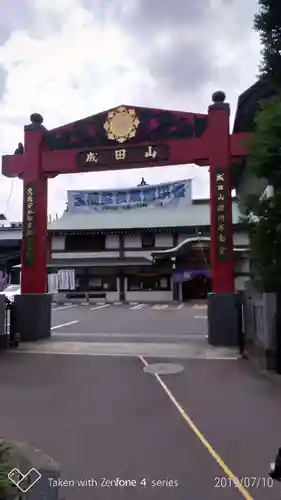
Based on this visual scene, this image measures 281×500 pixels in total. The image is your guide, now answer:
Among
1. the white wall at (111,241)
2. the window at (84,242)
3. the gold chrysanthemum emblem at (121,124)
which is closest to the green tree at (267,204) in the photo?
the gold chrysanthemum emblem at (121,124)

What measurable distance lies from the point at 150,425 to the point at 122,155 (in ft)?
28.9

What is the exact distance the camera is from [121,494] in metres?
3.76

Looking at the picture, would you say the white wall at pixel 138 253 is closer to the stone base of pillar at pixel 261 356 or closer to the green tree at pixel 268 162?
the stone base of pillar at pixel 261 356

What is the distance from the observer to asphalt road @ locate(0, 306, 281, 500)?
3971 mm

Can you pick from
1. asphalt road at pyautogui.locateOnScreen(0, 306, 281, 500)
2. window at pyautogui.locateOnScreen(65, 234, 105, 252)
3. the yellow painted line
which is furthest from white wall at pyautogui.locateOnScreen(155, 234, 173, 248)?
the yellow painted line

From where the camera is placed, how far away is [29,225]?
13031 mm

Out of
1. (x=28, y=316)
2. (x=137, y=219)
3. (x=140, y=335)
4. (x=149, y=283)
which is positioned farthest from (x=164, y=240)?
(x=28, y=316)

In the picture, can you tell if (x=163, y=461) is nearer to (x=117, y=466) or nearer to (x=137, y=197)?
(x=117, y=466)

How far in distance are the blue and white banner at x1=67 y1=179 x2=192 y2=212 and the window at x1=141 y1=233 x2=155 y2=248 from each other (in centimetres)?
475

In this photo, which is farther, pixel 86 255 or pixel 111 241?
pixel 111 241

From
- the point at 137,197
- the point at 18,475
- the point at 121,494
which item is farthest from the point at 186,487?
the point at 137,197

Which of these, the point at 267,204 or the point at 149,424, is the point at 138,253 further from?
the point at 149,424

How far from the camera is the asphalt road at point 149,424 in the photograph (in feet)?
13.0

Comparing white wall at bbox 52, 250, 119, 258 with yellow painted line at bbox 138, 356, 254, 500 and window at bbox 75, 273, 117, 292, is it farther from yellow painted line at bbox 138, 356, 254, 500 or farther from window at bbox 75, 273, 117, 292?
yellow painted line at bbox 138, 356, 254, 500
